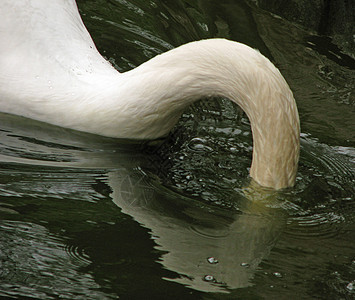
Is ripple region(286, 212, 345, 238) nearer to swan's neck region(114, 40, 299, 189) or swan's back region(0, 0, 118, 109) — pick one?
swan's neck region(114, 40, 299, 189)

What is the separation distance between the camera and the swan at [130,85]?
304cm

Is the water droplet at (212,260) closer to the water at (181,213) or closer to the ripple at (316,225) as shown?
the water at (181,213)

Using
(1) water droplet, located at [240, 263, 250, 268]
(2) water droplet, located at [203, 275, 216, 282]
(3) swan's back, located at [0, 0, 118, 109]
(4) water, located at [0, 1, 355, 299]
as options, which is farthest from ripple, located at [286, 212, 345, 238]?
(3) swan's back, located at [0, 0, 118, 109]

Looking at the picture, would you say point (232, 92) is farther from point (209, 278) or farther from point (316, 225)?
point (209, 278)

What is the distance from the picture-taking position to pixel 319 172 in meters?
3.48

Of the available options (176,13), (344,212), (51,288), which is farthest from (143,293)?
(176,13)

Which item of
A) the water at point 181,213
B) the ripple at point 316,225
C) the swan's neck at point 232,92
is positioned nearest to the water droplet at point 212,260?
the water at point 181,213

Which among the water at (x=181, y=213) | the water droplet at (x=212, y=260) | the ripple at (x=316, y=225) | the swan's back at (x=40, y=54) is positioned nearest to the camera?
the water at (x=181, y=213)

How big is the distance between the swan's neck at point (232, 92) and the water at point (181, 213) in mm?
169

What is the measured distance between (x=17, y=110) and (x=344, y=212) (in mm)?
1723

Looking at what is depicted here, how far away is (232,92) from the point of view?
3.17m

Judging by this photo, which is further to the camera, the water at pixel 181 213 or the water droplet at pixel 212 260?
the water droplet at pixel 212 260

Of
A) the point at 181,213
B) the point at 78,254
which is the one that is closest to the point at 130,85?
the point at 181,213

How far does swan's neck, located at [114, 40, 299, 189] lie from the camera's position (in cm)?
302
